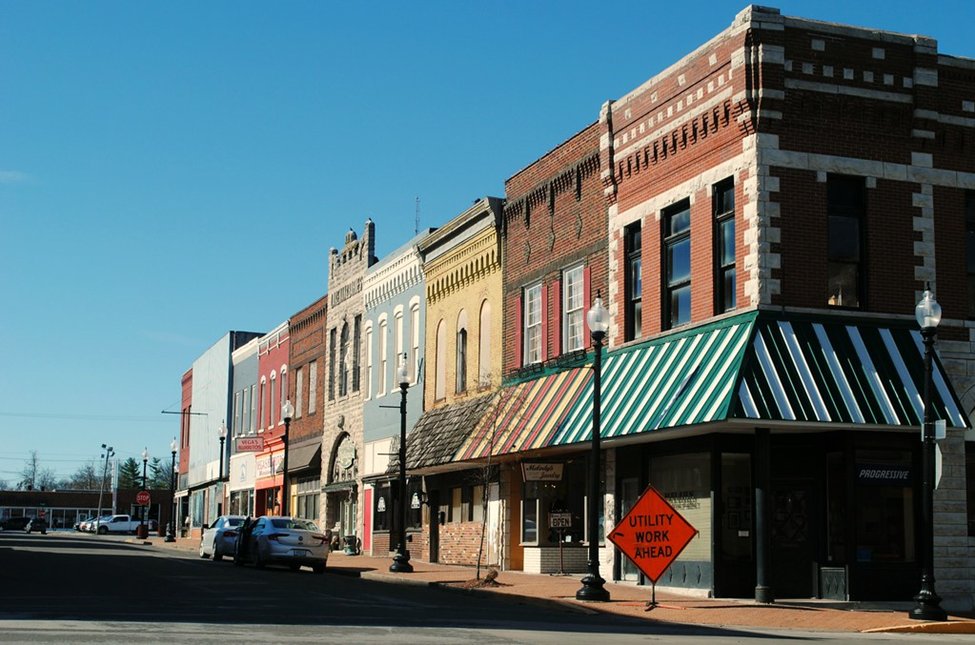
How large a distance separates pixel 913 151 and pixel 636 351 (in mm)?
6586

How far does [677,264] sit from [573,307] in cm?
511

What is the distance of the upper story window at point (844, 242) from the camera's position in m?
23.9

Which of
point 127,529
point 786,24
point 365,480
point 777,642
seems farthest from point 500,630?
point 127,529

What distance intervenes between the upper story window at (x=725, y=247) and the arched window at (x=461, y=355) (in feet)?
44.9

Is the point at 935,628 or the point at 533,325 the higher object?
the point at 533,325

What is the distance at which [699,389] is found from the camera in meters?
23.0

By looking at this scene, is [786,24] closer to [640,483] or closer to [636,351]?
[636,351]

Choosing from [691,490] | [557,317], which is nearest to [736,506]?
[691,490]

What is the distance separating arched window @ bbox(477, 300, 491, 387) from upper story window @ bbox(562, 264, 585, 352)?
185 inches

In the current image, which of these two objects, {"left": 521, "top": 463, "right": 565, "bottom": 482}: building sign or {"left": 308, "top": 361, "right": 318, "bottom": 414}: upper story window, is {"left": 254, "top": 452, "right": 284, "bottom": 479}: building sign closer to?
{"left": 308, "top": 361, "right": 318, "bottom": 414}: upper story window

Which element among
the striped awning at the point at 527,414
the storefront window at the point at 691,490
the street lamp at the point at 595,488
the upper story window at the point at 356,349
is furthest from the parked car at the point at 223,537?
the street lamp at the point at 595,488

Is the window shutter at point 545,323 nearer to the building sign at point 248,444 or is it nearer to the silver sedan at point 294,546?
the silver sedan at point 294,546

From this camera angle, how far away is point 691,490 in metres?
24.8

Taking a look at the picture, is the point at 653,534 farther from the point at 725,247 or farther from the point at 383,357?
the point at 383,357
